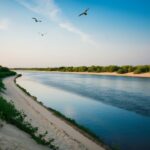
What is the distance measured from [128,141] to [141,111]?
36.5 ft

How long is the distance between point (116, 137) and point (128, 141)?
40.3 inches

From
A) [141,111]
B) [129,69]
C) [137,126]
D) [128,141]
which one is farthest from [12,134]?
[129,69]

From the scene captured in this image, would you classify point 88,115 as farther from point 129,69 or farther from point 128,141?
point 129,69

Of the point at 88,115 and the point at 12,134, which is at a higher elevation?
the point at 12,134

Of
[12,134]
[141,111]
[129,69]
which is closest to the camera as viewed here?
[12,134]

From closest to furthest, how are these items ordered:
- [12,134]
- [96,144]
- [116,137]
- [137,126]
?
[12,134]
[96,144]
[116,137]
[137,126]

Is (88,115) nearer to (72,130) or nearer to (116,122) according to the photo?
(116,122)

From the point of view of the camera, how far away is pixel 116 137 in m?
16.4

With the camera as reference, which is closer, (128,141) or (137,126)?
(128,141)

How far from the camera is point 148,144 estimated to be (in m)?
15.2

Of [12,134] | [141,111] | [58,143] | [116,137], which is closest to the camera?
[12,134]

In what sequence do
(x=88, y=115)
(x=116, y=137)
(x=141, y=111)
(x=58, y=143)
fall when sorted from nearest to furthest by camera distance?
(x=58, y=143) → (x=116, y=137) → (x=88, y=115) → (x=141, y=111)

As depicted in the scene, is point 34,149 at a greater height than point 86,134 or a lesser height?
greater

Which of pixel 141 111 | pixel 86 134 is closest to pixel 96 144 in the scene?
pixel 86 134
